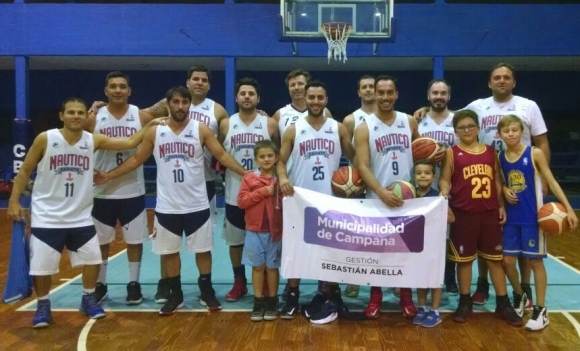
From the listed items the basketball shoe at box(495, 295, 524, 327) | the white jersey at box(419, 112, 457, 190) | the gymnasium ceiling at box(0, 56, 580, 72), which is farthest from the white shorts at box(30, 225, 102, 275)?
the gymnasium ceiling at box(0, 56, 580, 72)

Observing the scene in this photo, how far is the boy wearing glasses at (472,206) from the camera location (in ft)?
11.8

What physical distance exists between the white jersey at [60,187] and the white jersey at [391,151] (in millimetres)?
2146

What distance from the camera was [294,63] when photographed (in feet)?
38.4

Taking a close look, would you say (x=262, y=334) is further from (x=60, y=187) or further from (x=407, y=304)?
(x=60, y=187)

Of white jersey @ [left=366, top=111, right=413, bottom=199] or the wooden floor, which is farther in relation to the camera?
white jersey @ [left=366, top=111, right=413, bottom=199]

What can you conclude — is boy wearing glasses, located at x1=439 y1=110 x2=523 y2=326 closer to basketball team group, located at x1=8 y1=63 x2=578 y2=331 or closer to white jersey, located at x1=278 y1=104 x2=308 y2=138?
basketball team group, located at x1=8 y1=63 x2=578 y2=331

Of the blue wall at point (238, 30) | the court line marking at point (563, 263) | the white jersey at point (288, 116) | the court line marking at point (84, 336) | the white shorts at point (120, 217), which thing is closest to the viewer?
the court line marking at point (84, 336)

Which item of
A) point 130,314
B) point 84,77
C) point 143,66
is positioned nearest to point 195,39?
point 143,66

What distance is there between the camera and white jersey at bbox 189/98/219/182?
168 inches

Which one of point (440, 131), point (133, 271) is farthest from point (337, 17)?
point (133, 271)

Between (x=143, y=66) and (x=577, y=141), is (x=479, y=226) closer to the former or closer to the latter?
(x=143, y=66)

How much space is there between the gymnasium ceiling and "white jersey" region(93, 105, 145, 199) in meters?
6.94

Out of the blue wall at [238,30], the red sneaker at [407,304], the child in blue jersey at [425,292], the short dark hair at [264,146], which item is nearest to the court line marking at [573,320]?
the child in blue jersey at [425,292]

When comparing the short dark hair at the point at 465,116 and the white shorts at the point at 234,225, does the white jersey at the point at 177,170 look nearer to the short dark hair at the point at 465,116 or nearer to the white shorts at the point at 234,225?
the white shorts at the point at 234,225
